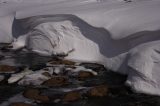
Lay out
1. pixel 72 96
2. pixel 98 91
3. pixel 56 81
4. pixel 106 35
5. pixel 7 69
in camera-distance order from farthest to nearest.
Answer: pixel 106 35 < pixel 7 69 < pixel 56 81 < pixel 98 91 < pixel 72 96

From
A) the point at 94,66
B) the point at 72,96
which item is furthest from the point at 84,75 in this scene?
the point at 72,96

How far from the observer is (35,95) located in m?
5.51

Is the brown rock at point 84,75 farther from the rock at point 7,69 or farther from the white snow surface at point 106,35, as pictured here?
the rock at point 7,69

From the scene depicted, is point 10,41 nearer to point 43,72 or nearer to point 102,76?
point 43,72

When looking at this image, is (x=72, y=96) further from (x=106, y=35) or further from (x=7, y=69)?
(x=106, y=35)

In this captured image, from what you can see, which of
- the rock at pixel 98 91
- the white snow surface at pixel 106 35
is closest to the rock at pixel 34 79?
the rock at pixel 98 91

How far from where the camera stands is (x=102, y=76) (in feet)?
20.5

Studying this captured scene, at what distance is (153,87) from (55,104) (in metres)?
1.39

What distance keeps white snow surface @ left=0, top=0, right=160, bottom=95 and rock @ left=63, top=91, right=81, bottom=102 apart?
2.64 feet

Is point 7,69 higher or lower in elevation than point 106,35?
lower

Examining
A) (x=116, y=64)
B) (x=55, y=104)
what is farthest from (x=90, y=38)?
(x=55, y=104)

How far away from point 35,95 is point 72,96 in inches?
20.9

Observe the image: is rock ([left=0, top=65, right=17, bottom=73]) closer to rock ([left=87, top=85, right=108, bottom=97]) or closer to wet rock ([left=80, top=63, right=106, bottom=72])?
wet rock ([left=80, top=63, right=106, bottom=72])

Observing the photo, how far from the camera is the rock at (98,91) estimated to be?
5504 millimetres
